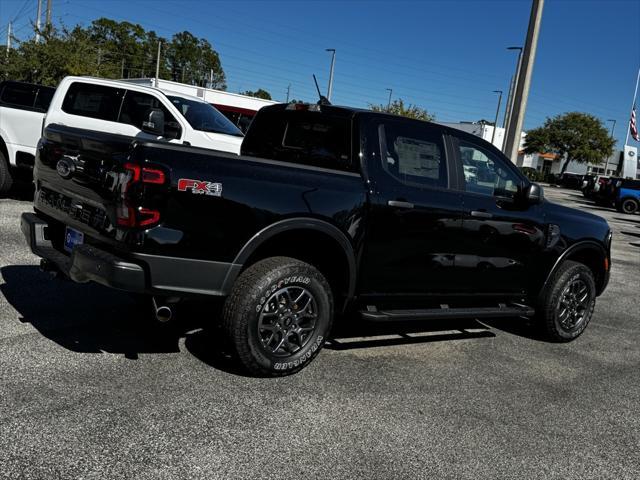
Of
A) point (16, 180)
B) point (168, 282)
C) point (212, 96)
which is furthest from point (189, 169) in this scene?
point (212, 96)

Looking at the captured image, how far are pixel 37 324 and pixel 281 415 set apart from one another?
7.14ft

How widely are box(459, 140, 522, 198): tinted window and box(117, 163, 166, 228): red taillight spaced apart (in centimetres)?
259

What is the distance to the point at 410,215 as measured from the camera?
457cm

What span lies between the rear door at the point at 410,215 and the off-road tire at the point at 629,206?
27787 millimetres

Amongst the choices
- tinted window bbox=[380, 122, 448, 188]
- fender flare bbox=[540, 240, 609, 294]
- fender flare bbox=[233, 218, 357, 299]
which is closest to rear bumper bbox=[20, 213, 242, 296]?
fender flare bbox=[233, 218, 357, 299]

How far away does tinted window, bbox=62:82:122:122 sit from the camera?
9.25m

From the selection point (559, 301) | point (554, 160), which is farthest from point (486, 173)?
point (554, 160)

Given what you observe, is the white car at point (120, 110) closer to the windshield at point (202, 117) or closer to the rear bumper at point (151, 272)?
the windshield at point (202, 117)

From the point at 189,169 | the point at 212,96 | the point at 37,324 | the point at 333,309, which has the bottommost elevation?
the point at 37,324

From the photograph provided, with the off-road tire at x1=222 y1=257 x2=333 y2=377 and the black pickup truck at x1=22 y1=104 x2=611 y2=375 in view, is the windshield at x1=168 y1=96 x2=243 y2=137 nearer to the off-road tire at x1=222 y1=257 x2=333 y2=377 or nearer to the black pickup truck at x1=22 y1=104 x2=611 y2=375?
the black pickup truck at x1=22 y1=104 x2=611 y2=375

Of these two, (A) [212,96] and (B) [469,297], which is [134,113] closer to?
(B) [469,297]

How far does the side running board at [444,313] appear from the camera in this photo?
448 cm

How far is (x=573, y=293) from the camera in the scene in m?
5.98

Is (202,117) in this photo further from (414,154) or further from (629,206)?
(629,206)
